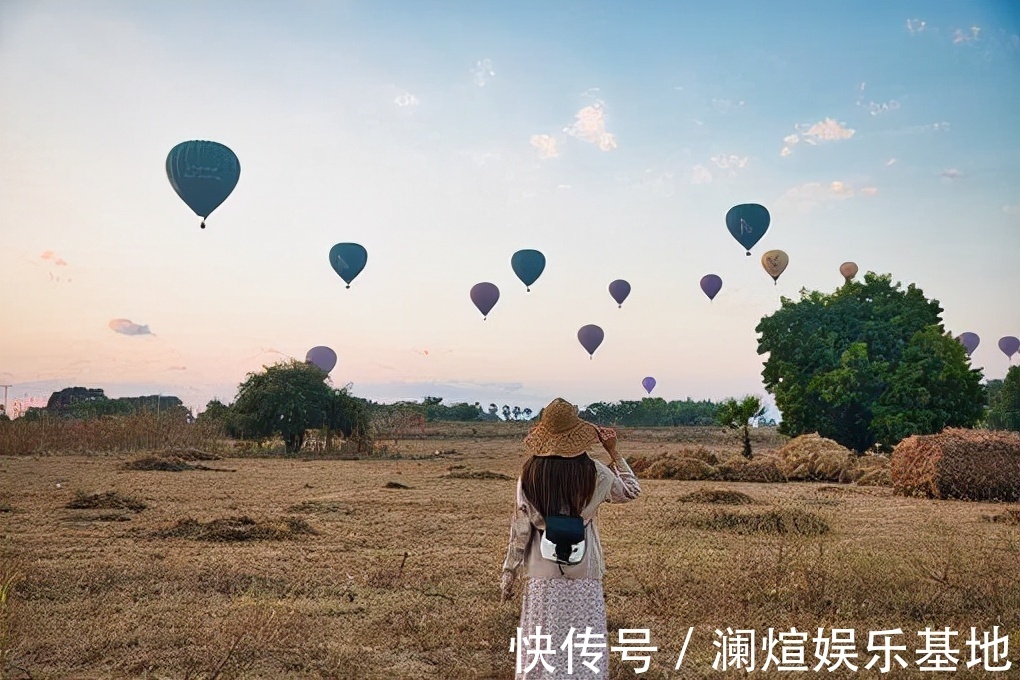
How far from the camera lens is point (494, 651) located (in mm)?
7246

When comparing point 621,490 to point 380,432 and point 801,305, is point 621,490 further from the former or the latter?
point 380,432

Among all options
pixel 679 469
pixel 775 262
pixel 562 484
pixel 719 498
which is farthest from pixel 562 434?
pixel 775 262

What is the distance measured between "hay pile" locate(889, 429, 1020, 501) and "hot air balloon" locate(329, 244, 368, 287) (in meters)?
27.8

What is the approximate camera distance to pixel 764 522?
1355 centimetres

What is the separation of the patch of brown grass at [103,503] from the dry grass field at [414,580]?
0.06 metres

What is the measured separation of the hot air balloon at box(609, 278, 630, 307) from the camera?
50.8 m

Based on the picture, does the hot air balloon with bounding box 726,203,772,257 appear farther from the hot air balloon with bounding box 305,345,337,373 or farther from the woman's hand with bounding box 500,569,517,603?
the woman's hand with bounding box 500,569,517,603

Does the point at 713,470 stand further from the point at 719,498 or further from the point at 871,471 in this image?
the point at 719,498

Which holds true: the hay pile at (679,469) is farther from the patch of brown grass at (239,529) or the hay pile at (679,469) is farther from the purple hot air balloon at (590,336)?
the purple hot air balloon at (590,336)

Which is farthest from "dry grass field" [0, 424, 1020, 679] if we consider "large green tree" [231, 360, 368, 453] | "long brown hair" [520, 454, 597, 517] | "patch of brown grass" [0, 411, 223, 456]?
"large green tree" [231, 360, 368, 453]

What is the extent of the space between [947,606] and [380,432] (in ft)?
142

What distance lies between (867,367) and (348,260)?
21.7m

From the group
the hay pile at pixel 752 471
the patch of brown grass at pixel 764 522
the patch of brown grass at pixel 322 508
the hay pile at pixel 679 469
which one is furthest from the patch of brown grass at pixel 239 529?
the hay pile at pixel 752 471

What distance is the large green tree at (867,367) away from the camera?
3222cm
